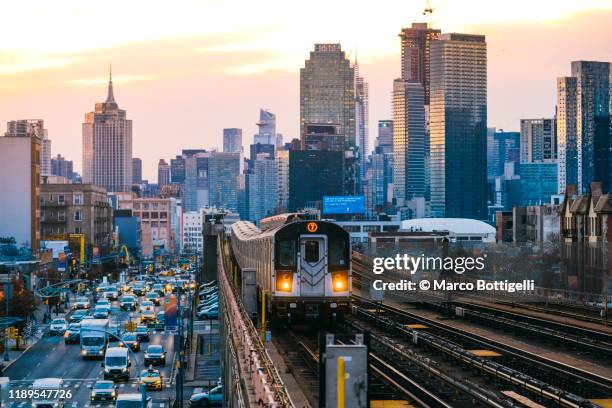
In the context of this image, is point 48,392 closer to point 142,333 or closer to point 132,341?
point 132,341

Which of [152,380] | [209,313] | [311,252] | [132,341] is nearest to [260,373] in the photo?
[311,252]

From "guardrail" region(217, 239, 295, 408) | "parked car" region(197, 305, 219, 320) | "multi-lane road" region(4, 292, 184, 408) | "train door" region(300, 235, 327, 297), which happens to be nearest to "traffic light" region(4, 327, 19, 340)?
"multi-lane road" region(4, 292, 184, 408)

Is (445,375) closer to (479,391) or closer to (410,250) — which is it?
(479,391)

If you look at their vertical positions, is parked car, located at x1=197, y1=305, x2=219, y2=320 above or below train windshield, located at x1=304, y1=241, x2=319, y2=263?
below

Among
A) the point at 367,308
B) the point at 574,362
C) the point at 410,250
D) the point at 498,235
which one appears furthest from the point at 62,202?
the point at 574,362

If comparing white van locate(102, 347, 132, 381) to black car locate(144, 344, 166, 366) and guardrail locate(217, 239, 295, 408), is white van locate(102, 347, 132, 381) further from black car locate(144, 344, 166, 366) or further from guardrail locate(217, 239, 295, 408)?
guardrail locate(217, 239, 295, 408)

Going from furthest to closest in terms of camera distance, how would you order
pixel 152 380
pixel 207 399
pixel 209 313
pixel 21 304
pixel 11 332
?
pixel 209 313 → pixel 21 304 → pixel 11 332 → pixel 152 380 → pixel 207 399

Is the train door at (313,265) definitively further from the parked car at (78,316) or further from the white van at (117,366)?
the parked car at (78,316)
